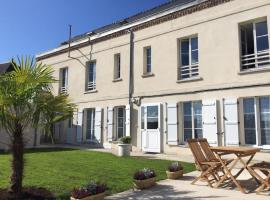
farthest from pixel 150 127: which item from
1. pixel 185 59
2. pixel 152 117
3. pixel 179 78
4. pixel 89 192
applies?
pixel 89 192

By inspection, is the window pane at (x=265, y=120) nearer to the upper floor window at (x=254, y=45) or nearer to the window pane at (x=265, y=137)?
the window pane at (x=265, y=137)

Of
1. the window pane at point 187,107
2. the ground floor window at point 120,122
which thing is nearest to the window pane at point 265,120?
the window pane at point 187,107

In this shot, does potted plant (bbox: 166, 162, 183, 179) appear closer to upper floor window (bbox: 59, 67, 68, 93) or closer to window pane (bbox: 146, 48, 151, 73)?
window pane (bbox: 146, 48, 151, 73)

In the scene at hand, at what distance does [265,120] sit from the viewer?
35.3 feet

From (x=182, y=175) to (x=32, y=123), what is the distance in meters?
4.19

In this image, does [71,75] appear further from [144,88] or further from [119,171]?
[119,171]

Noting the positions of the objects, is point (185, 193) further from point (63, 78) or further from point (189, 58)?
point (63, 78)

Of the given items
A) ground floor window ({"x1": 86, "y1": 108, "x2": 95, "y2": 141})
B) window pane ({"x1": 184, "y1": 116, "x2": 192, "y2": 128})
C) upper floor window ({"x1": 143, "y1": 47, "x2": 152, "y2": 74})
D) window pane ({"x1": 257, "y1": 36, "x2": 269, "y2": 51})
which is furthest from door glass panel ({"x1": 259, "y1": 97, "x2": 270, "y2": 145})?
ground floor window ({"x1": 86, "y1": 108, "x2": 95, "y2": 141})

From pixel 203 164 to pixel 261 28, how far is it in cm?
710

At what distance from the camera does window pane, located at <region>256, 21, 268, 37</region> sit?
37.4 ft

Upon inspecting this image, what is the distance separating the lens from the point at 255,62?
1138 centimetres

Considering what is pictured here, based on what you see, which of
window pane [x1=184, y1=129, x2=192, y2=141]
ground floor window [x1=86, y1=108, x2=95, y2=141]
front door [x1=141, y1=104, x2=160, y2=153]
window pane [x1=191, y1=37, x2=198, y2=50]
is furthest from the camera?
ground floor window [x1=86, y1=108, x2=95, y2=141]

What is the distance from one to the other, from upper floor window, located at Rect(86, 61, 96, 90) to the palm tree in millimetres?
12457

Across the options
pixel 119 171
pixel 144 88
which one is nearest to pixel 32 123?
pixel 119 171
